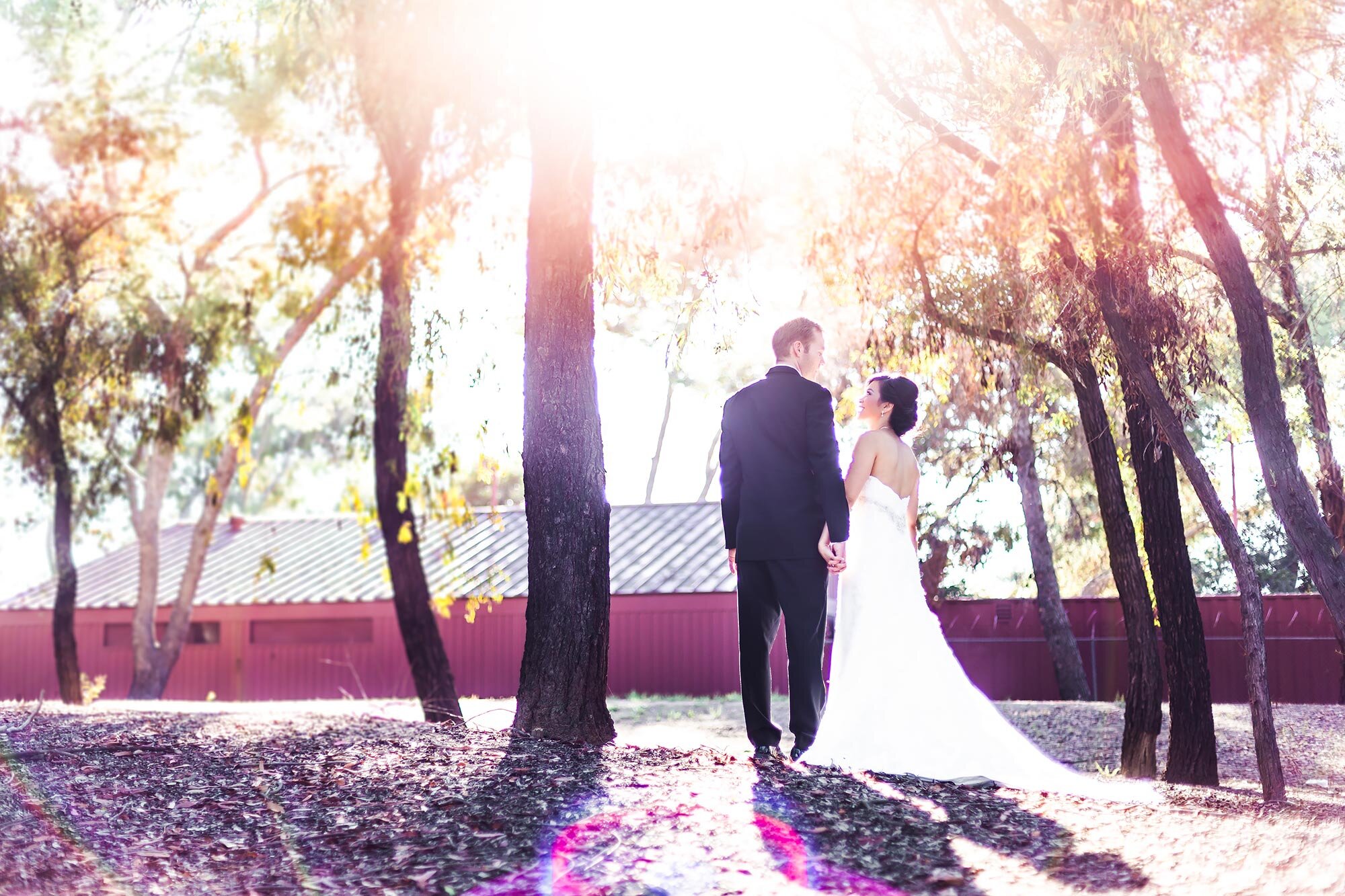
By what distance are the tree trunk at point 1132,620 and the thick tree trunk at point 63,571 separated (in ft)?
38.2

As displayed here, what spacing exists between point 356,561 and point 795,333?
908 inches

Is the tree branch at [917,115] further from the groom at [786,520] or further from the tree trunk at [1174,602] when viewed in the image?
the groom at [786,520]

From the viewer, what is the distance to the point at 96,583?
96.6ft

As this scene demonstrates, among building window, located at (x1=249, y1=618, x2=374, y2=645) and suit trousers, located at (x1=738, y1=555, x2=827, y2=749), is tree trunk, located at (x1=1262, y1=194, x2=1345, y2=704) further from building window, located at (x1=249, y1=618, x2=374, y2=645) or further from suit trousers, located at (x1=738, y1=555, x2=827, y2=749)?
building window, located at (x1=249, y1=618, x2=374, y2=645)

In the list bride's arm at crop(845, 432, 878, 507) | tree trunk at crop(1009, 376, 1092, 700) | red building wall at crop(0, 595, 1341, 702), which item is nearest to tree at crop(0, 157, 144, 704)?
red building wall at crop(0, 595, 1341, 702)

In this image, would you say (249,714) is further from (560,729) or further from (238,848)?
(238,848)

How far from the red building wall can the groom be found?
13.3 meters

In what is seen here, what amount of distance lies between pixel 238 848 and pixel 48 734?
10.5ft

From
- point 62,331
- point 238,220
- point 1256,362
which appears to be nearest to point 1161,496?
point 1256,362

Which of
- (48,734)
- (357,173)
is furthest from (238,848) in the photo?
(357,173)

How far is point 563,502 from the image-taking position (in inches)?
247

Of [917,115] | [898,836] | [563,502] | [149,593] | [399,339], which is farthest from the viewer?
[149,593]

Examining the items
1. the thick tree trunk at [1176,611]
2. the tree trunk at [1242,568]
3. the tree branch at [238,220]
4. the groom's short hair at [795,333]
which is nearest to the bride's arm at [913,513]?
the groom's short hair at [795,333]

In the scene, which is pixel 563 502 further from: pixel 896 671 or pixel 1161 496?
pixel 1161 496
